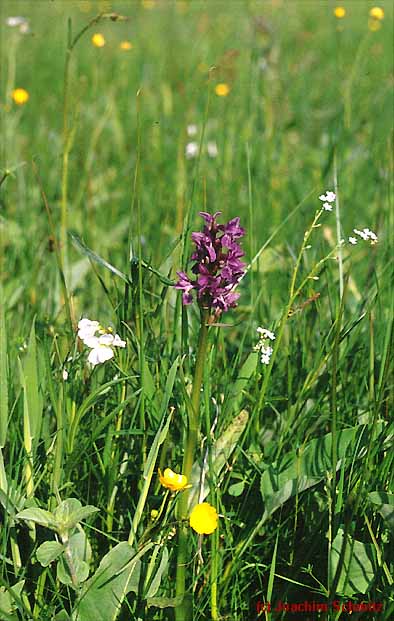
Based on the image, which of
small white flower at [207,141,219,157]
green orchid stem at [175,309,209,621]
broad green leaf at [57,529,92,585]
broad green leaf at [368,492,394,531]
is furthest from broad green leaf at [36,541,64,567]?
small white flower at [207,141,219,157]

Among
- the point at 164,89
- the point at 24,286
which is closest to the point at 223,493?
the point at 24,286

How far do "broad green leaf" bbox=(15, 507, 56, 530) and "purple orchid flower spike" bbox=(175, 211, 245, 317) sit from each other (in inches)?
13.5

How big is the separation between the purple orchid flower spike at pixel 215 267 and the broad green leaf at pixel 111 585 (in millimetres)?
344

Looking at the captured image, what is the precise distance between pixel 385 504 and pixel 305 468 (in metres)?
0.16

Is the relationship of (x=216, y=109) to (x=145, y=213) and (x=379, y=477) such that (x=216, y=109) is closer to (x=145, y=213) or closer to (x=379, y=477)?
(x=145, y=213)

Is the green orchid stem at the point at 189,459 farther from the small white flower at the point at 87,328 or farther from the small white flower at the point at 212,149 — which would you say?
the small white flower at the point at 212,149

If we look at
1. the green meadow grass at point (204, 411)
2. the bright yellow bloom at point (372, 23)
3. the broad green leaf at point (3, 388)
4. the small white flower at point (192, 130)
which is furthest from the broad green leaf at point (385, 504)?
the small white flower at point (192, 130)

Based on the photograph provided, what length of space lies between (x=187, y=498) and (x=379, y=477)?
0.29 meters

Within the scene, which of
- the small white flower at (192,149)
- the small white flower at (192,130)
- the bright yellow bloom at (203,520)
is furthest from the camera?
the small white flower at (192,130)

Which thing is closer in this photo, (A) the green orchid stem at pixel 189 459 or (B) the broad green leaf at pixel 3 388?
(A) the green orchid stem at pixel 189 459

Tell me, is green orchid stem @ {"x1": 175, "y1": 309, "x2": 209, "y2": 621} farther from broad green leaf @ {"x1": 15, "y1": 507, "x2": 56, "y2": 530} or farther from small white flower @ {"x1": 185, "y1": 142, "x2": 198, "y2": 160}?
small white flower @ {"x1": 185, "y1": 142, "x2": 198, "y2": 160}

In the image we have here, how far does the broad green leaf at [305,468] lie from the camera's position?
3.61 ft

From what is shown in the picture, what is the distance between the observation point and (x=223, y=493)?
3.81 ft

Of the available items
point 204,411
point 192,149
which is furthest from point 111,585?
point 192,149
